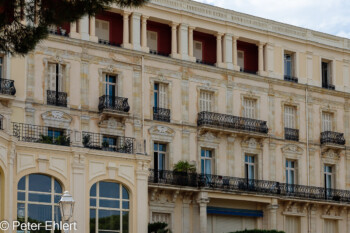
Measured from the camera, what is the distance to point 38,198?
32531 mm

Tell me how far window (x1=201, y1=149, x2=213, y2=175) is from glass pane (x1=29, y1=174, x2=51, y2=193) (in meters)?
12.7

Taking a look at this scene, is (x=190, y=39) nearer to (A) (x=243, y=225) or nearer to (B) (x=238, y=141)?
(B) (x=238, y=141)

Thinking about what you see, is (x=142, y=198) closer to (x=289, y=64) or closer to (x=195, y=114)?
(x=195, y=114)

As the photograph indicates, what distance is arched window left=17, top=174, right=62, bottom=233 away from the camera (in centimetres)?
3203

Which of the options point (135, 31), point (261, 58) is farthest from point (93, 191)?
point (261, 58)

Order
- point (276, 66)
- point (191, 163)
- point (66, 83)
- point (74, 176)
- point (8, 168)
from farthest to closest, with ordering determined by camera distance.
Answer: point (276, 66), point (191, 163), point (66, 83), point (74, 176), point (8, 168)

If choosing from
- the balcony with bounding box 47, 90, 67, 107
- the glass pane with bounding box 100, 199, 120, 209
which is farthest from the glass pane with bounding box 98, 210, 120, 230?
the balcony with bounding box 47, 90, 67, 107

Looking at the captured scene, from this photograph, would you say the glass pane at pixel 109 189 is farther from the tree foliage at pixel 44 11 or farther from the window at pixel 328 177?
the window at pixel 328 177

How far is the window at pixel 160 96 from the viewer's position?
43406mm

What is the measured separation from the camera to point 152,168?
42188mm

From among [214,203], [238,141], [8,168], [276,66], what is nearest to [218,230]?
[214,203]

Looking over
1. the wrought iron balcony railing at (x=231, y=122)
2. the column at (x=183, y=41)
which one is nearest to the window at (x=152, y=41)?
the column at (x=183, y=41)

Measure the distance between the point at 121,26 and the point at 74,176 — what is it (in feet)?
39.5

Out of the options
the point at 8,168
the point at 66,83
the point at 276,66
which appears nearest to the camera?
the point at 8,168
